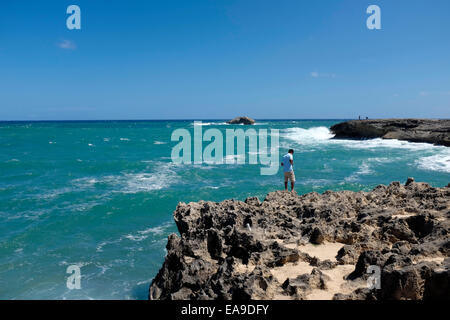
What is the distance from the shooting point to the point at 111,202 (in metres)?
12.6

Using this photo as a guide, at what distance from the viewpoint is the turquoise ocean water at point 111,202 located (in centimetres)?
706

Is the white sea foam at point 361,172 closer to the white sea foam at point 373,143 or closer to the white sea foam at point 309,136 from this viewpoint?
the white sea foam at point 373,143

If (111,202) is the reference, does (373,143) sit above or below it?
above

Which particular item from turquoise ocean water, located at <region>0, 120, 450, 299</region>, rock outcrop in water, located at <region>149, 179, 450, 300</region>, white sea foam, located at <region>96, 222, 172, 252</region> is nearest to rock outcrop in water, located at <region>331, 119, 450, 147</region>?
turquoise ocean water, located at <region>0, 120, 450, 299</region>

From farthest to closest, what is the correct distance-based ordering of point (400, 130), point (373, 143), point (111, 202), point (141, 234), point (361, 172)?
point (400, 130) < point (373, 143) < point (361, 172) < point (111, 202) < point (141, 234)

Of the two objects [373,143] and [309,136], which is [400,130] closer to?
[373,143]

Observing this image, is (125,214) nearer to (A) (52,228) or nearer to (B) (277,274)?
(A) (52,228)

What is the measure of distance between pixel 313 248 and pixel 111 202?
30.9ft

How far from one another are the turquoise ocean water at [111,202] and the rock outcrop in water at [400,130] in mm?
11040

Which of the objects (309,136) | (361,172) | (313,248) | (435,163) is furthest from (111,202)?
(309,136)

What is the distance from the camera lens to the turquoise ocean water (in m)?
7.06

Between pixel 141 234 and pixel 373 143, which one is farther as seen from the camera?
pixel 373 143

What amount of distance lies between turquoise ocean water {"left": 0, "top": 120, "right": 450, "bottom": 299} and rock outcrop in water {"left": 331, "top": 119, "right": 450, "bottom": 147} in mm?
11040
